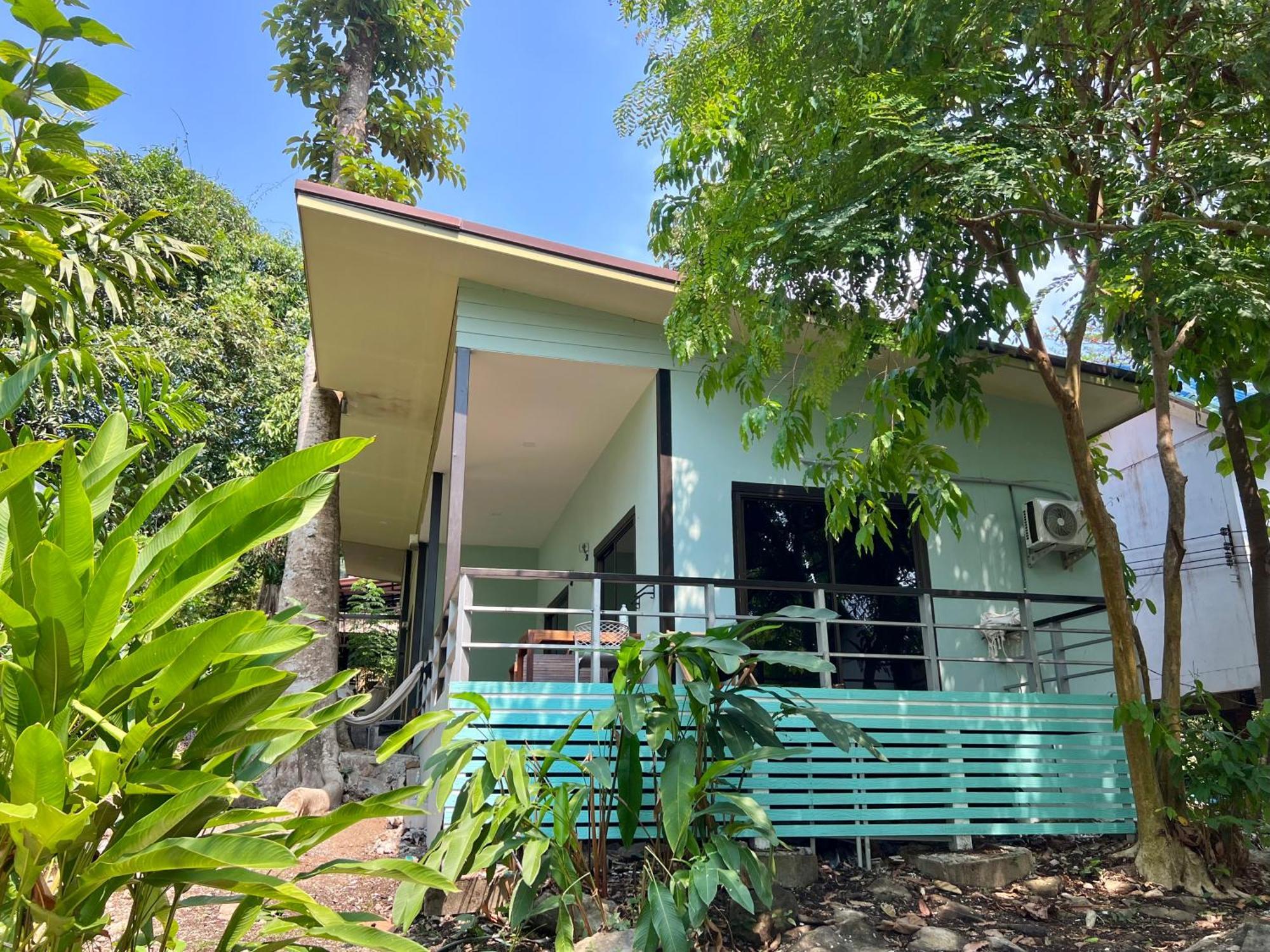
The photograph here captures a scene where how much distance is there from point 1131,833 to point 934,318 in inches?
129

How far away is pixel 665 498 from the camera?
645 centimetres

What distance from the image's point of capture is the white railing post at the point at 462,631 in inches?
187

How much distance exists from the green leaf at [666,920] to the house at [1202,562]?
333 inches

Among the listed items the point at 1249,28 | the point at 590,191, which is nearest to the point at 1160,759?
the point at 1249,28

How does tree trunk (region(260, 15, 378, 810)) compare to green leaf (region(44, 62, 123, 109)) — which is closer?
green leaf (region(44, 62, 123, 109))

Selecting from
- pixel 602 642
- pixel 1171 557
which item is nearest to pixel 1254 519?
pixel 1171 557

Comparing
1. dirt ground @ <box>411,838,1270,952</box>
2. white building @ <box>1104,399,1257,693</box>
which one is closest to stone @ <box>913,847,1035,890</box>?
dirt ground @ <box>411,838,1270,952</box>

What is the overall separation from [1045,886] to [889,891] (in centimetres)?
80

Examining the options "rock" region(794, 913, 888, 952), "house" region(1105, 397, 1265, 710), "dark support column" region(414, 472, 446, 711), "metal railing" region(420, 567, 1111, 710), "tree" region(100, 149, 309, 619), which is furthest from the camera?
"tree" region(100, 149, 309, 619)

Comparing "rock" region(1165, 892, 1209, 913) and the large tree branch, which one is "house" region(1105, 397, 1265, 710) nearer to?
the large tree branch

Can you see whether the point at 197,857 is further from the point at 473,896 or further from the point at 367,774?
the point at 367,774

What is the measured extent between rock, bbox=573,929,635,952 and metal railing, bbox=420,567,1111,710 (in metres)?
1.31

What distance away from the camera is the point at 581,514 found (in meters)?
9.38

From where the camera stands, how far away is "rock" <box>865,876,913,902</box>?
442 centimetres
